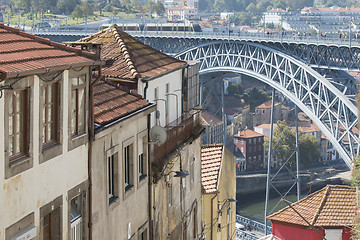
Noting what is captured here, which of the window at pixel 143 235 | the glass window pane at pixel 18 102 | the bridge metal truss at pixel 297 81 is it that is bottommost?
the bridge metal truss at pixel 297 81

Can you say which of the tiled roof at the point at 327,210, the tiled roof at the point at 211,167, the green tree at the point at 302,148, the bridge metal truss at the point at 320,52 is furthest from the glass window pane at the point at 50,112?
the green tree at the point at 302,148

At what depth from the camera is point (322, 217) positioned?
1209cm

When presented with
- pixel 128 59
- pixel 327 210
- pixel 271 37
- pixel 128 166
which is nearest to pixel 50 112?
pixel 128 166

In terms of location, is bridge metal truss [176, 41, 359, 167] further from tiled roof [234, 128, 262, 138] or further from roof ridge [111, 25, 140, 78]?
tiled roof [234, 128, 262, 138]

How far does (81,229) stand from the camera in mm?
6691

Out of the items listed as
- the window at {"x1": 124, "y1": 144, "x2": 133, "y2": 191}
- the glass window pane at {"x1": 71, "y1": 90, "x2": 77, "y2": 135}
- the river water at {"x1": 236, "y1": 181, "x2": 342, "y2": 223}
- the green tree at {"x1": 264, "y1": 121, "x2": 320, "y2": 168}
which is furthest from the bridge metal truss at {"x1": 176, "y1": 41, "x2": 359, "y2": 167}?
the glass window pane at {"x1": 71, "y1": 90, "x2": 77, "y2": 135}

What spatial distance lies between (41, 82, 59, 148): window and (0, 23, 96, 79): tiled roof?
20 centimetres

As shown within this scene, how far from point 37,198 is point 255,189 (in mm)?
49590

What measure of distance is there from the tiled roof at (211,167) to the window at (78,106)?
755 centimetres

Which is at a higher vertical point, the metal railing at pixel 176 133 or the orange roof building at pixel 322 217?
the metal railing at pixel 176 133

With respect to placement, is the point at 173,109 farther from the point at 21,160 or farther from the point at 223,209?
the point at 21,160

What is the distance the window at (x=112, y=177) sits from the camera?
7.44 meters

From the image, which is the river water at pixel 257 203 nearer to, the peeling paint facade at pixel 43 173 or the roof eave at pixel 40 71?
A: the peeling paint facade at pixel 43 173

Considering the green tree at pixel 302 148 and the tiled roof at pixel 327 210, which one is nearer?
the tiled roof at pixel 327 210
